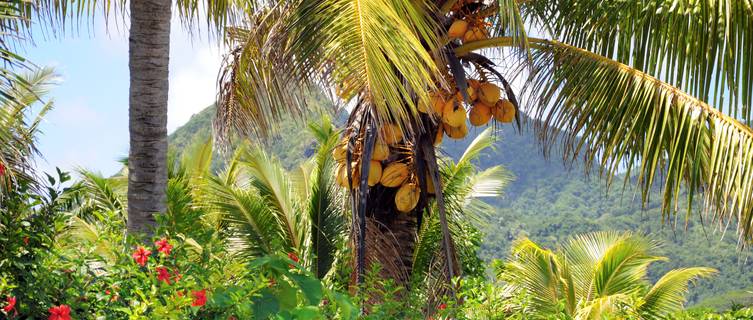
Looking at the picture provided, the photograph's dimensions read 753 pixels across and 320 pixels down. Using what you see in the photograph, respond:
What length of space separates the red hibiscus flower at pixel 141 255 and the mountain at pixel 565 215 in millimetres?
29585

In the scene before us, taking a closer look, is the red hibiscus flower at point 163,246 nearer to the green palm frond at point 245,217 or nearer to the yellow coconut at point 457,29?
the yellow coconut at point 457,29

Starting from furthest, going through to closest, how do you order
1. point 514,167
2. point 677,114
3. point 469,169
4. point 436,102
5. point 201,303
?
point 514,167, point 469,169, point 436,102, point 677,114, point 201,303

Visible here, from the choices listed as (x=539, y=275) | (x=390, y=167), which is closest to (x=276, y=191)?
(x=539, y=275)

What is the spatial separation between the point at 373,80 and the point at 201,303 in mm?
1761

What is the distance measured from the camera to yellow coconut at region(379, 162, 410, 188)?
244 inches

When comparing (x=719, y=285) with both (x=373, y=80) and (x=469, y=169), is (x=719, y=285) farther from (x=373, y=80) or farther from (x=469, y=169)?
(x=373, y=80)

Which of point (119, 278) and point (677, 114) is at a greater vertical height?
point (677, 114)

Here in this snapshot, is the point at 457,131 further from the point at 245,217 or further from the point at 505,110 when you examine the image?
the point at 245,217

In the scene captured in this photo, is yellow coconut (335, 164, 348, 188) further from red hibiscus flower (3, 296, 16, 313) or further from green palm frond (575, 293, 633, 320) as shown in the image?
red hibiscus flower (3, 296, 16, 313)

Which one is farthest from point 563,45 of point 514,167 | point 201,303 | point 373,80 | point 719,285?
point 514,167

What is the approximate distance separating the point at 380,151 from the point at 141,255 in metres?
2.96

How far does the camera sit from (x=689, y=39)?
5.57 meters

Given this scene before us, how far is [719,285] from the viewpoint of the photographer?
48.3 meters

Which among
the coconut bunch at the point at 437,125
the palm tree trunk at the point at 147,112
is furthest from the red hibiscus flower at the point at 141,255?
the coconut bunch at the point at 437,125
